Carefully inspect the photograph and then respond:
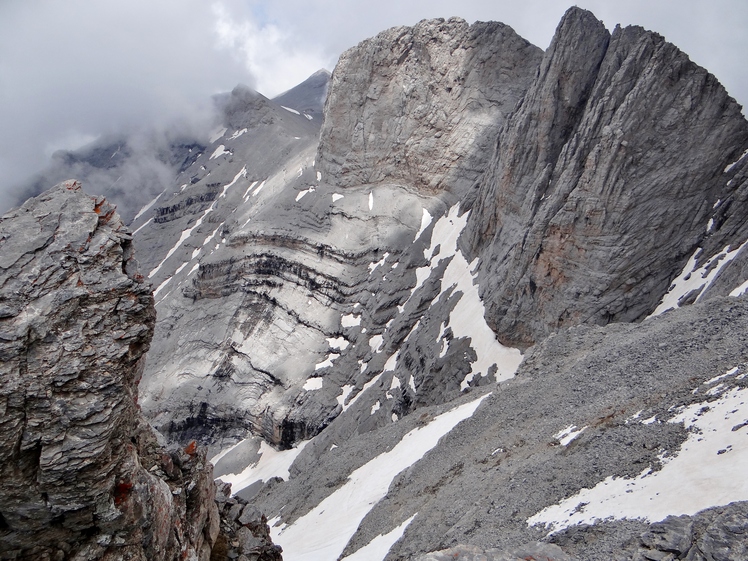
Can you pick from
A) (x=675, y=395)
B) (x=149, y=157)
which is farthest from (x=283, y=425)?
(x=149, y=157)

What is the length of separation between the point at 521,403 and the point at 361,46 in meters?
58.0

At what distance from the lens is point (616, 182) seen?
107ft

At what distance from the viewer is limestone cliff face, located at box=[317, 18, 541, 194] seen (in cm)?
5994

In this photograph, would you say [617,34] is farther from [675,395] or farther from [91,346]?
[91,346]

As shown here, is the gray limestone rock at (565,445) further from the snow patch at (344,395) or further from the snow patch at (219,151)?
the snow patch at (219,151)

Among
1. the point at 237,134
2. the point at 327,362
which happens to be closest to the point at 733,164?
the point at 327,362

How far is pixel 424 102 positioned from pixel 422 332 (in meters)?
31.0

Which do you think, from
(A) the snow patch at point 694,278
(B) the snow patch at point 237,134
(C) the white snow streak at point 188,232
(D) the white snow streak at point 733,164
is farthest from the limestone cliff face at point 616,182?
(B) the snow patch at point 237,134

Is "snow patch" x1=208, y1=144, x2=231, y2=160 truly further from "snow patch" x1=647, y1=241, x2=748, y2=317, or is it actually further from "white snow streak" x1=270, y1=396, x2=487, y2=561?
"snow patch" x1=647, y1=241, x2=748, y2=317

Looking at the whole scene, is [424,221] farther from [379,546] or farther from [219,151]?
[219,151]

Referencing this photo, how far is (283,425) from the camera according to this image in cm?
5122

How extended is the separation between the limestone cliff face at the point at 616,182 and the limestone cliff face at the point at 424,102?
66.6 feet

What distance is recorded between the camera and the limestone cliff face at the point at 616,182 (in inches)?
1252

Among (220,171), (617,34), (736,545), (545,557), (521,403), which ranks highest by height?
(220,171)
